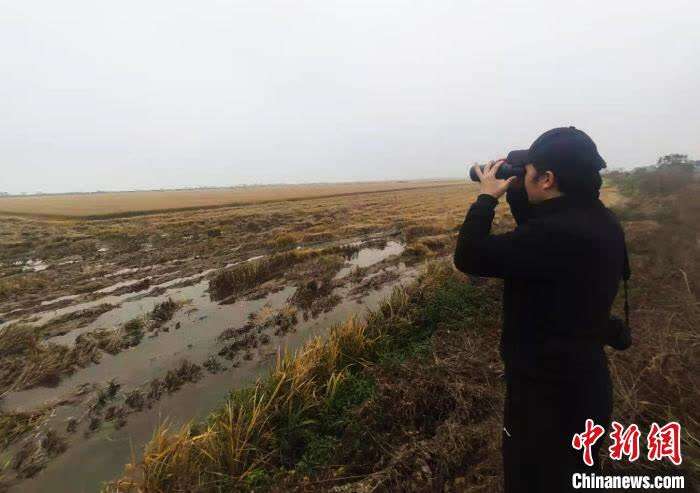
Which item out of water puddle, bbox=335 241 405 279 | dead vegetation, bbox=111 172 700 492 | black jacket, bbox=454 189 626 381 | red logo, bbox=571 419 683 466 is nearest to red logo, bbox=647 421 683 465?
red logo, bbox=571 419 683 466

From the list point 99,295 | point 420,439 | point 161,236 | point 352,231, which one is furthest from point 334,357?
point 161,236

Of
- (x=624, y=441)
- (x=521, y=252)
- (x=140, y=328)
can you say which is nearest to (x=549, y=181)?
(x=521, y=252)

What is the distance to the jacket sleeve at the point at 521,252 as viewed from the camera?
1.30 m

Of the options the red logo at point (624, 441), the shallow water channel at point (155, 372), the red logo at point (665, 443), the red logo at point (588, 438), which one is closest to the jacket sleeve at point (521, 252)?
the red logo at point (588, 438)

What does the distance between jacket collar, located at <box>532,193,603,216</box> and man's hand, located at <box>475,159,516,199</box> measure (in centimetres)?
20

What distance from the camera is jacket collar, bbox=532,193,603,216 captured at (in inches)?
55.7

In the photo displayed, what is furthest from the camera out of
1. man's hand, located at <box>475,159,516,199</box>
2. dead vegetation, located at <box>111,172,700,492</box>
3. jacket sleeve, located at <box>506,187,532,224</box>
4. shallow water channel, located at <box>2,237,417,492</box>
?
shallow water channel, located at <box>2,237,417,492</box>

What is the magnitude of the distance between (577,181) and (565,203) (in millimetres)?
110

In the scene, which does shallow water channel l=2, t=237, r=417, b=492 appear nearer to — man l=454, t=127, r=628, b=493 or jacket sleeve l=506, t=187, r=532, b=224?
man l=454, t=127, r=628, b=493

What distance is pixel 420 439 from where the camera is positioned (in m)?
3.42

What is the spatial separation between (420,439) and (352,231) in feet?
56.6

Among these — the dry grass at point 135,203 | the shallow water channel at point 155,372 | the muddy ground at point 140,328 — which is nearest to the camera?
the shallow water channel at point 155,372

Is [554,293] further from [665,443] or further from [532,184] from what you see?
[665,443]

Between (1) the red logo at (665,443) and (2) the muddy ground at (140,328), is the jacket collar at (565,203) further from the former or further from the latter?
(2) the muddy ground at (140,328)
